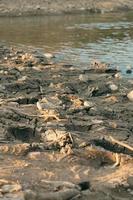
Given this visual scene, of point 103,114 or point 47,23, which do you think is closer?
point 103,114

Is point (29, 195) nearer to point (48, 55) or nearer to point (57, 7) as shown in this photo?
point (48, 55)

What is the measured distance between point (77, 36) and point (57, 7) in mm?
22242

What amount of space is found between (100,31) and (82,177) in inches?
1164

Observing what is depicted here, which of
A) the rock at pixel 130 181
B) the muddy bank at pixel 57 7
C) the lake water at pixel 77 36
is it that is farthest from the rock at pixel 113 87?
the muddy bank at pixel 57 7

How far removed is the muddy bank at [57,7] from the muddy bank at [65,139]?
35.8 m

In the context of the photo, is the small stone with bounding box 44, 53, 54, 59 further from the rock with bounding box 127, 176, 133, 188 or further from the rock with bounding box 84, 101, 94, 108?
the rock with bounding box 127, 176, 133, 188

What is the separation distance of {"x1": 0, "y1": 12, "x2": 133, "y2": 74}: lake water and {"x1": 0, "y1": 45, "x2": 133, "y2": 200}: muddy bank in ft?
19.8

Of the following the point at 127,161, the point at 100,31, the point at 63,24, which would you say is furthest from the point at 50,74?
the point at 63,24

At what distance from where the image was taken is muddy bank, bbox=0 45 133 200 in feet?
26.5

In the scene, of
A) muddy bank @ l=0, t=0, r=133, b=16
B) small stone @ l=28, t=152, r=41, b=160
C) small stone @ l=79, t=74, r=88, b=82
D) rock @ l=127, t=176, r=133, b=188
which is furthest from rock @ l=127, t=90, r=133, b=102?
muddy bank @ l=0, t=0, r=133, b=16

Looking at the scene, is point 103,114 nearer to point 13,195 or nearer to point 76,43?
point 13,195

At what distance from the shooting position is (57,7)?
55.7 m

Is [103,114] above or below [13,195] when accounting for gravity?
below

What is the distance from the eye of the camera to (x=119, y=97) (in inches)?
588
